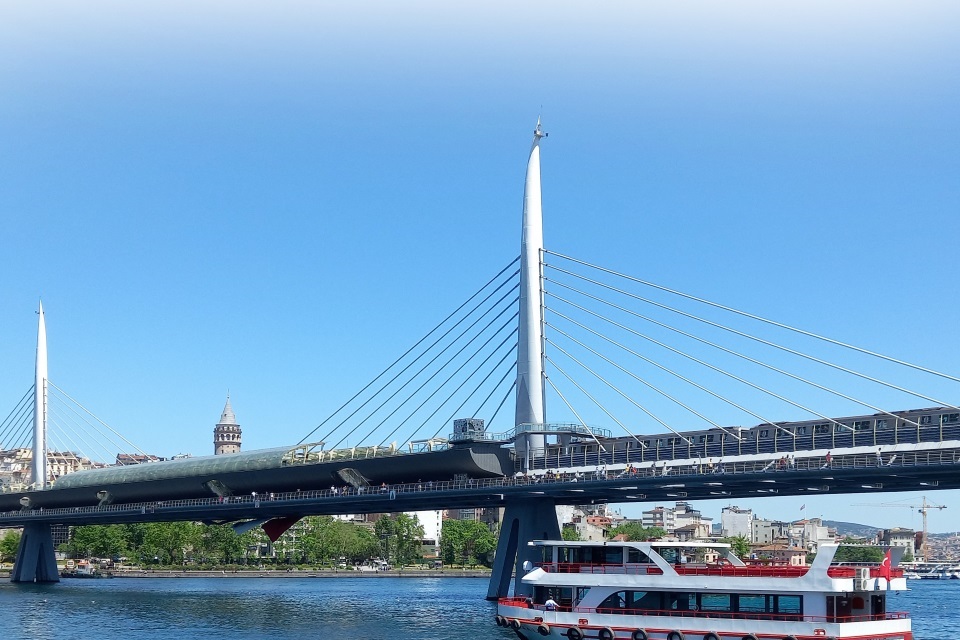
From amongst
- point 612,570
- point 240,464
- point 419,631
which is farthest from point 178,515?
point 612,570

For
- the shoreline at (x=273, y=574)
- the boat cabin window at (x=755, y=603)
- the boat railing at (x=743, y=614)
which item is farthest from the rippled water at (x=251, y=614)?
the shoreline at (x=273, y=574)

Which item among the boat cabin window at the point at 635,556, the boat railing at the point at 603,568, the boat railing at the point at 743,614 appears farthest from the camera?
the boat cabin window at the point at 635,556

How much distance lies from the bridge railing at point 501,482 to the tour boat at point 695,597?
11745 mm

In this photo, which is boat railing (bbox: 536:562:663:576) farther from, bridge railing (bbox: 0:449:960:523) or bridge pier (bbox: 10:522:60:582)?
bridge pier (bbox: 10:522:60:582)

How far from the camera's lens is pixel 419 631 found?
67.4 m

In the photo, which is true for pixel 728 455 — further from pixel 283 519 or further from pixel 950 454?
pixel 283 519

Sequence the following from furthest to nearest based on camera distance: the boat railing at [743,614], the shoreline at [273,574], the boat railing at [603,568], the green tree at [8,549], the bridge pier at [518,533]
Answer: the green tree at [8,549]
the shoreline at [273,574]
the bridge pier at [518,533]
the boat railing at [603,568]
the boat railing at [743,614]

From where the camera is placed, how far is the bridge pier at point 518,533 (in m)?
79.6

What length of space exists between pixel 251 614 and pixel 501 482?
2000 centimetres

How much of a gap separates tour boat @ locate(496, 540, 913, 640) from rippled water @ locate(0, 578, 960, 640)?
31.9 feet

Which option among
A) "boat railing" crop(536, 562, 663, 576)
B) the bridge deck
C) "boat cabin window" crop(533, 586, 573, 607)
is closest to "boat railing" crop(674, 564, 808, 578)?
"boat railing" crop(536, 562, 663, 576)

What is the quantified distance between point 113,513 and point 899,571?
274ft

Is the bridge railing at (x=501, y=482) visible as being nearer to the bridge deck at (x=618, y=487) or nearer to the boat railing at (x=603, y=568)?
the bridge deck at (x=618, y=487)

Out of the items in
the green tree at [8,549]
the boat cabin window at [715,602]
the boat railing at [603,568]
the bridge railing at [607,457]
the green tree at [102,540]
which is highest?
the bridge railing at [607,457]
